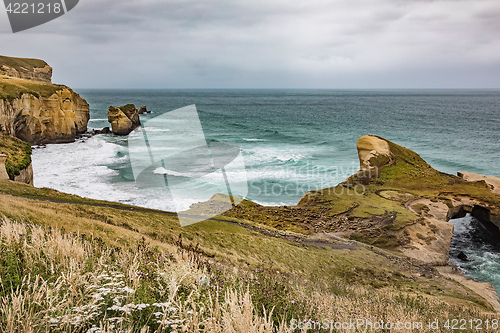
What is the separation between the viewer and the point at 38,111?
5041 cm

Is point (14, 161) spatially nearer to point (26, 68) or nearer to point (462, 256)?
point (462, 256)

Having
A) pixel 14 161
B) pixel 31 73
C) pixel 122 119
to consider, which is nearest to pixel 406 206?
pixel 14 161

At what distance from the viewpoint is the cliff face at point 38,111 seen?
4447 centimetres

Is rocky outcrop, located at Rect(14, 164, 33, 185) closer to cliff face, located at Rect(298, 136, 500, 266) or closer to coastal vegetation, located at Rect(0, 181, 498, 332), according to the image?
coastal vegetation, located at Rect(0, 181, 498, 332)

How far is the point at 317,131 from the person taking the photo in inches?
3310

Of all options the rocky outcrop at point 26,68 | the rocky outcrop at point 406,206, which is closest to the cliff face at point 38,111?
the rocky outcrop at point 26,68

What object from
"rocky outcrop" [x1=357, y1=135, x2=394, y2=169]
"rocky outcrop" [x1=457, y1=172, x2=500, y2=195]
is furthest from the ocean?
"rocky outcrop" [x1=457, y1=172, x2=500, y2=195]

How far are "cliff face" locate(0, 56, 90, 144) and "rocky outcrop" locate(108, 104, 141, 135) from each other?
5414 mm

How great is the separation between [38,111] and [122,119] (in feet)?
66.4

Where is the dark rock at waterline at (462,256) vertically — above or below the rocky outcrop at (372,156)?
below

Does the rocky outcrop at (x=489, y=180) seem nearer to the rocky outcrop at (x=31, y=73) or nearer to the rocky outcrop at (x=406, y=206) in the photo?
the rocky outcrop at (x=406, y=206)

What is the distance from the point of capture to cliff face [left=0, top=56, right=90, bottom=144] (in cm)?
4447

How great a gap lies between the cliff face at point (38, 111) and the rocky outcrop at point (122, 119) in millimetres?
5414

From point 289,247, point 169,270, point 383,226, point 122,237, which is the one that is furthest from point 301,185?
point 169,270
